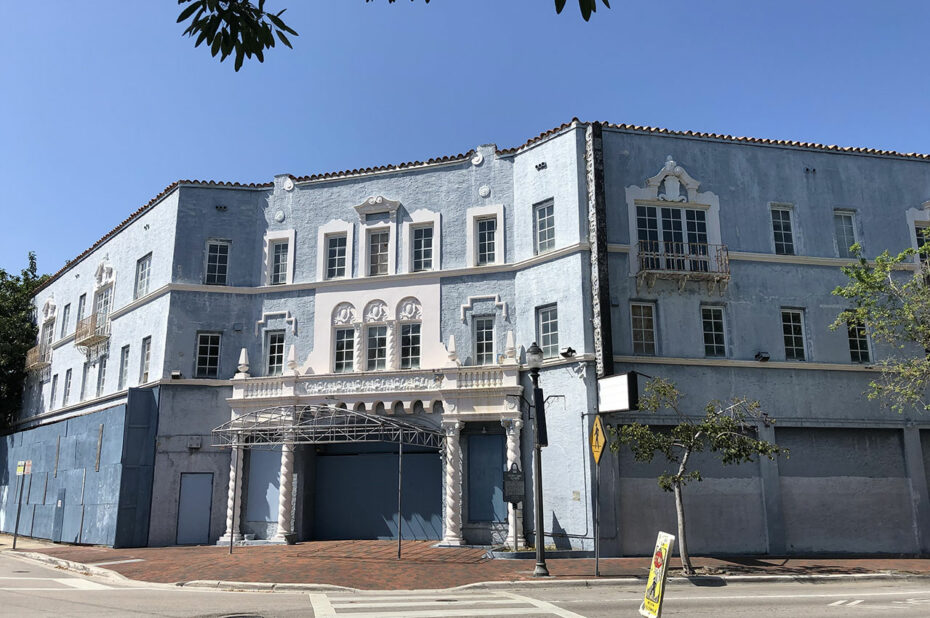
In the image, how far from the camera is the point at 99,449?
2570 centimetres

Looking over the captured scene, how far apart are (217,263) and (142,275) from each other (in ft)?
13.1

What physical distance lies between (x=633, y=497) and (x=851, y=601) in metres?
7.36

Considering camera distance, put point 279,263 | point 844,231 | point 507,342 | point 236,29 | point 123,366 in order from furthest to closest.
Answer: point 123,366 → point 279,263 → point 844,231 → point 507,342 → point 236,29

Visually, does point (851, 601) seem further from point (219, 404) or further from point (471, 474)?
point (219, 404)

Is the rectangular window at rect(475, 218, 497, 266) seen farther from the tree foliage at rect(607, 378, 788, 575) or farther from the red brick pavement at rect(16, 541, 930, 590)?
the red brick pavement at rect(16, 541, 930, 590)

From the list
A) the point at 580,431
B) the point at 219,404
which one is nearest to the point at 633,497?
the point at 580,431

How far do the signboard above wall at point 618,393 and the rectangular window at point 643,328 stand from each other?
1233 millimetres

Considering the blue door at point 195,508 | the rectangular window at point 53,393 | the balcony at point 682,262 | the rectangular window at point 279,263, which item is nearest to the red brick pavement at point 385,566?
the blue door at point 195,508

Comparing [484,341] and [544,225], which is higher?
[544,225]

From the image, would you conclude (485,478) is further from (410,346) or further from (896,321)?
(896,321)

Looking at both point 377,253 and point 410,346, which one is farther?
point 377,253

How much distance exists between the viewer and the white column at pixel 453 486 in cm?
2134

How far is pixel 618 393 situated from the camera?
19.2 metres

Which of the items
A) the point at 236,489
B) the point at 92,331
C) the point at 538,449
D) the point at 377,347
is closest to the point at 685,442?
the point at 538,449
